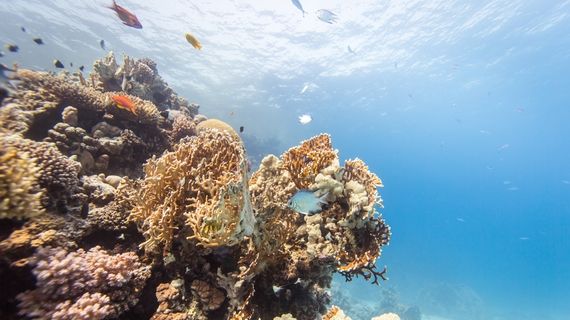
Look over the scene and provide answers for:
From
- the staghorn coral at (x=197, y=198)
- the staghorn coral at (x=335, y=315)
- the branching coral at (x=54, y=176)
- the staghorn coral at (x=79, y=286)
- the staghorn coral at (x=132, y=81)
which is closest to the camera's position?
the staghorn coral at (x=79, y=286)

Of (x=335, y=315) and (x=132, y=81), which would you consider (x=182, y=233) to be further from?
(x=132, y=81)

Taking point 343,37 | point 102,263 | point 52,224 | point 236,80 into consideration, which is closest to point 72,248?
point 52,224

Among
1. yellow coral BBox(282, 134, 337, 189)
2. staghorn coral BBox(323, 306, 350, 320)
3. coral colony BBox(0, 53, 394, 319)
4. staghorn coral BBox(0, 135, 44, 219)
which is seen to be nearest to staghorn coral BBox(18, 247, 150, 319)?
coral colony BBox(0, 53, 394, 319)

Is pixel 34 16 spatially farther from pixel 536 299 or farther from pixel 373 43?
pixel 536 299

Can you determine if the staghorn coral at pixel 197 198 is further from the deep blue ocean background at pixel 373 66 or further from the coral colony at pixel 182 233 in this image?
the deep blue ocean background at pixel 373 66

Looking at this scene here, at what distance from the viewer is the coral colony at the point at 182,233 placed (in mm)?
2670

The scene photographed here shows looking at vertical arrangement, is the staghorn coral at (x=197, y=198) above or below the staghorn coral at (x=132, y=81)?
below

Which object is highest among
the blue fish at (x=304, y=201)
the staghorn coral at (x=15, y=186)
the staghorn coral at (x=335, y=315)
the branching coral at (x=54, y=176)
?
the blue fish at (x=304, y=201)

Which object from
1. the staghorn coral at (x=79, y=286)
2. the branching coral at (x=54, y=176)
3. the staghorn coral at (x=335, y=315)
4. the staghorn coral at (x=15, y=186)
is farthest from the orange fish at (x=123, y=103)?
the staghorn coral at (x=335, y=315)

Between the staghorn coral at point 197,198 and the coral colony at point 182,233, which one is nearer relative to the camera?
the coral colony at point 182,233

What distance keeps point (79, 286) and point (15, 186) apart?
109 centimetres

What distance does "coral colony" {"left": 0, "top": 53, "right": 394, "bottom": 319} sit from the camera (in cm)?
267

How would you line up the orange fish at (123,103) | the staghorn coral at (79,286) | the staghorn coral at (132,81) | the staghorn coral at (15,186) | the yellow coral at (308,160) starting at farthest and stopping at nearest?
the staghorn coral at (132,81) → the orange fish at (123,103) → the yellow coral at (308,160) → the staghorn coral at (15,186) → the staghorn coral at (79,286)

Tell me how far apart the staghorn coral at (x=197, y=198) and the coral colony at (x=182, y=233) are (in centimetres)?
1
